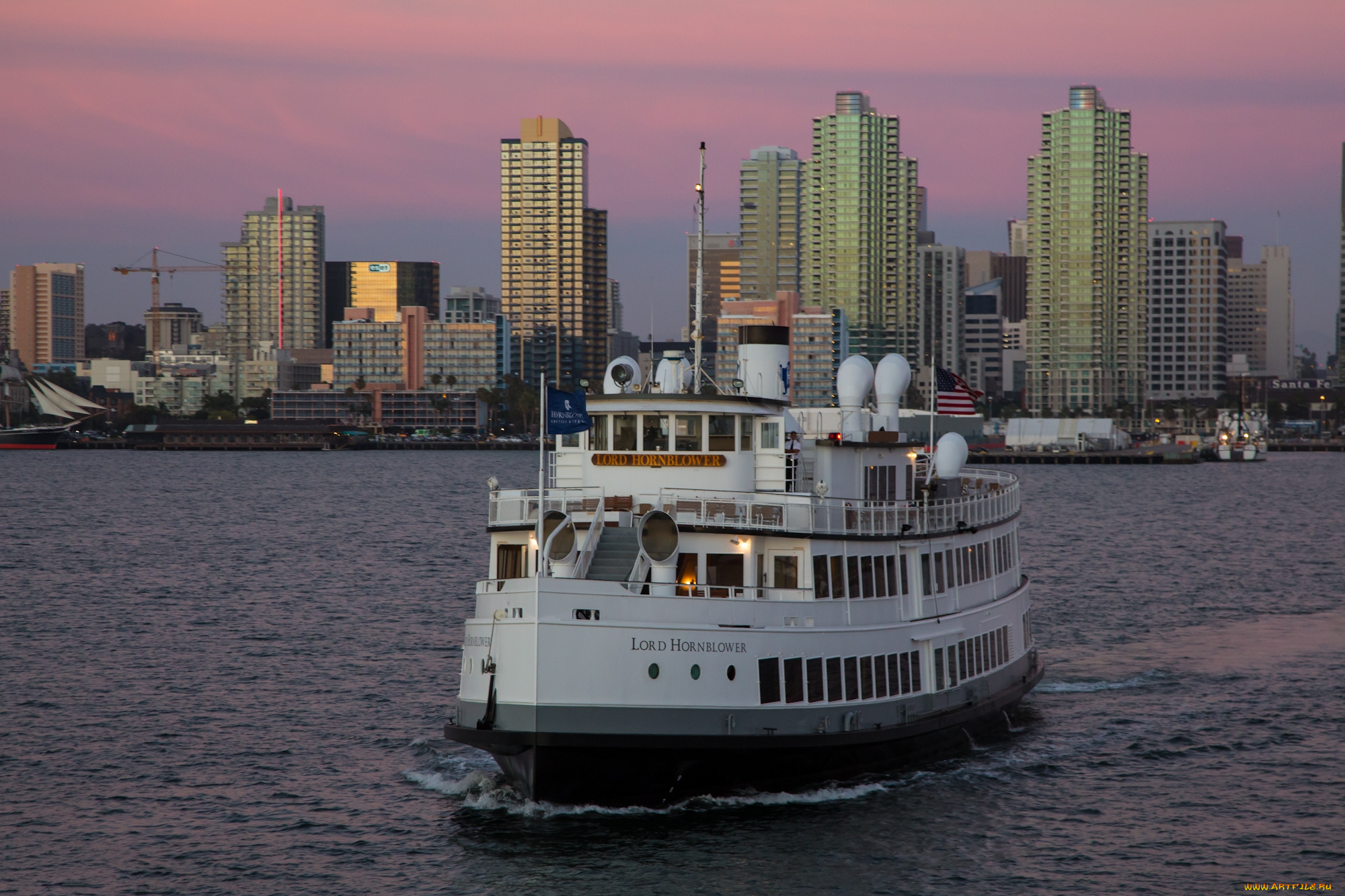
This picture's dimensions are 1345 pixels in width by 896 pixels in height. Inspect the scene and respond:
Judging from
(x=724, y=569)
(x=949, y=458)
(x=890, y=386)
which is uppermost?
(x=890, y=386)

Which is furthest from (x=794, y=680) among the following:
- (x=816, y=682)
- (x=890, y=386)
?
(x=890, y=386)

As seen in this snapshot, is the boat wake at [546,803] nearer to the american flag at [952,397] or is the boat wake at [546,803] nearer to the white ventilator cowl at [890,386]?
the white ventilator cowl at [890,386]

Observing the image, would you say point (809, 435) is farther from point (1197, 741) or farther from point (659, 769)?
point (1197, 741)

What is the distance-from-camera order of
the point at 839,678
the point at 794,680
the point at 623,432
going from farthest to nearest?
the point at 623,432
the point at 839,678
the point at 794,680

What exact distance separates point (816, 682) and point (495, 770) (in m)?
8.31

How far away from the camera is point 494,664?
82.0ft

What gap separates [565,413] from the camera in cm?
2650

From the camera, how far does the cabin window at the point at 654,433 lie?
2947 cm

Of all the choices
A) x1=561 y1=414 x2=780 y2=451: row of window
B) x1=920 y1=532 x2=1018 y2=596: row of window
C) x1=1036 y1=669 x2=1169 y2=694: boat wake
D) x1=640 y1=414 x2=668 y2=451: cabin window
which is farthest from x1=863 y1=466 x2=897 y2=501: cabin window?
x1=1036 y1=669 x2=1169 y2=694: boat wake

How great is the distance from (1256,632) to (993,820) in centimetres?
2879

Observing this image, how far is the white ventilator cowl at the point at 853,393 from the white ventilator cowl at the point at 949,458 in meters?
2.21

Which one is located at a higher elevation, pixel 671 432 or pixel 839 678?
pixel 671 432

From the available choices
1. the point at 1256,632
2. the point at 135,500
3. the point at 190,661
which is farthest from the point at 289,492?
the point at 1256,632

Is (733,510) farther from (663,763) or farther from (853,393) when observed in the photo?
(853,393)
